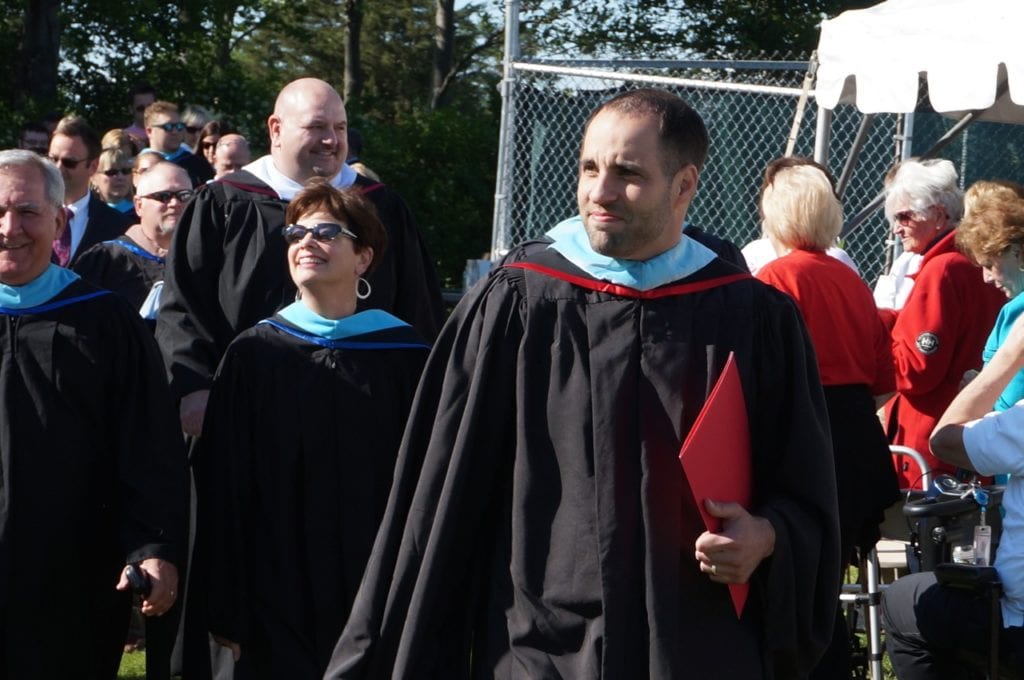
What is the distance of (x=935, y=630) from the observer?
484cm

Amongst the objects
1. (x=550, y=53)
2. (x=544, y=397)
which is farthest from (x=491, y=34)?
(x=544, y=397)

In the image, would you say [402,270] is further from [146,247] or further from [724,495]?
[724,495]

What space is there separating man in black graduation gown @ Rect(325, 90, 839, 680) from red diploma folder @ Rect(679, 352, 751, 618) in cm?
4

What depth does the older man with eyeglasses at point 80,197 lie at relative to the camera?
7750 millimetres

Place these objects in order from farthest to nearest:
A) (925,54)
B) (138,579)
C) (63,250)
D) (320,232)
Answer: (63,250), (925,54), (320,232), (138,579)

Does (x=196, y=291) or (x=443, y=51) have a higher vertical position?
(x=443, y=51)

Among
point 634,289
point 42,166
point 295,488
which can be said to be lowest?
point 295,488

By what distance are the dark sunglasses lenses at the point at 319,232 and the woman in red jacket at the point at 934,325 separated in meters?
2.65

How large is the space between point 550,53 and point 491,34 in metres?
6.12

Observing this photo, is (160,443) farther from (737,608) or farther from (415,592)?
(737,608)

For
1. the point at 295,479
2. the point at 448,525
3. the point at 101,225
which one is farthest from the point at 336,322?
the point at 101,225

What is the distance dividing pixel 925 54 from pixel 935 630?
291 cm

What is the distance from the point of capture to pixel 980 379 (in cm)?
477

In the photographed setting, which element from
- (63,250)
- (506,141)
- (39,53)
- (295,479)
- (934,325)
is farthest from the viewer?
(39,53)
